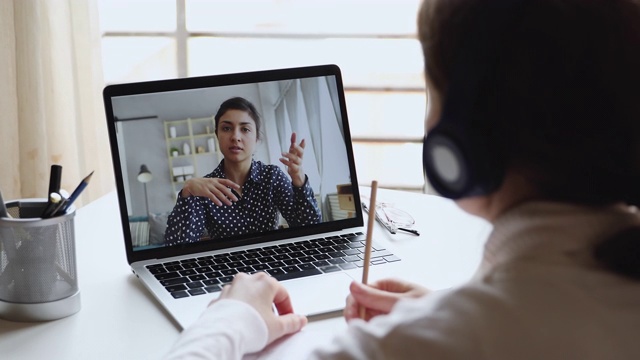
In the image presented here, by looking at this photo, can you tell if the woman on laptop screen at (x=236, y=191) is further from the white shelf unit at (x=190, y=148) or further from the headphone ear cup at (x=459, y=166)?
the headphone ear cup at (x=459, y=166)

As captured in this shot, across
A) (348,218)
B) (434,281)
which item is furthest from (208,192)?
(434,281)

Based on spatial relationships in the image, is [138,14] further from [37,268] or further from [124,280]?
[37,268]

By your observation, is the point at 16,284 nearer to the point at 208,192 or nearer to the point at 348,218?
the point at 208,192

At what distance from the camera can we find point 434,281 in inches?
44.4

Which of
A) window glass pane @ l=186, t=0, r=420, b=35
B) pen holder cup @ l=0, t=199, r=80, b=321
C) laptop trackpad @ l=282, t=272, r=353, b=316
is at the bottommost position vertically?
laptop trackpad @ l=282, t=272, r=353, b=316

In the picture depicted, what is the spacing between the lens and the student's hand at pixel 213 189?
1.18 m

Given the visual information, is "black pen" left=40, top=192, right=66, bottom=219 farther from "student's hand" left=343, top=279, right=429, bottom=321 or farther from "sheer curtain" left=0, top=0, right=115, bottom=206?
"sheer curtain" left=0, top=0, right=115, bottom=206

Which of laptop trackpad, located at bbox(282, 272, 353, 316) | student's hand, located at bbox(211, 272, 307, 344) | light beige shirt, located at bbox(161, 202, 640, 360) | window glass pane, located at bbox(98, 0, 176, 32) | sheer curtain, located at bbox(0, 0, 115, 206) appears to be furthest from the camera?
window glass pane, located at bbox(98, 0, 176, 32)

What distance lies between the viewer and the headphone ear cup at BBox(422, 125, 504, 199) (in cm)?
69

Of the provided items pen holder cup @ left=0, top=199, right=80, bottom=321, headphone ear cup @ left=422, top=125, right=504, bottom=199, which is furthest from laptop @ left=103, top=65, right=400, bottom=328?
headphone ear cup @ left=422, top=125, right=504, bottom=199

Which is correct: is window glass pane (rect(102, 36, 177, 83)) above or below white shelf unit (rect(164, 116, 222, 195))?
above

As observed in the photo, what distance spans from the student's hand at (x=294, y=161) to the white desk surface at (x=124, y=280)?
17 cm

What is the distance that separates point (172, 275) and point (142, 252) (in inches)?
2.8

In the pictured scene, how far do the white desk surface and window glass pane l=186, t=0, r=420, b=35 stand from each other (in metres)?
0.96
